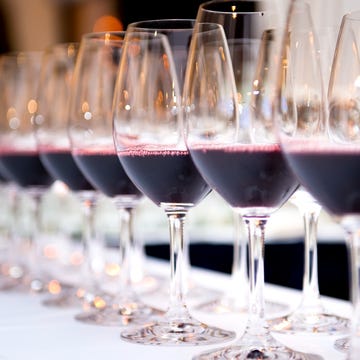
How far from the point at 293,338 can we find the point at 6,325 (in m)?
0.34

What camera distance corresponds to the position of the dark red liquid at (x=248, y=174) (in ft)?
2.70

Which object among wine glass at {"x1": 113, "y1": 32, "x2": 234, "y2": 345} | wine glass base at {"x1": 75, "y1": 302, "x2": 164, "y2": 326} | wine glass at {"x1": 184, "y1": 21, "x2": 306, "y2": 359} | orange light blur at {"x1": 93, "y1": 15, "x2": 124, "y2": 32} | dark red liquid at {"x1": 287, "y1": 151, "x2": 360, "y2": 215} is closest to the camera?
dark red liquid at {"x1": 287, "y1": 151, "x2": 360, "y2": 215}

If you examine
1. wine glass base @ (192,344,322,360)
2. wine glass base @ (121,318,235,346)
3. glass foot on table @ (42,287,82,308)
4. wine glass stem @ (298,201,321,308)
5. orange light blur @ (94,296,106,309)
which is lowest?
glass foot on table @ (42,287,82,308)

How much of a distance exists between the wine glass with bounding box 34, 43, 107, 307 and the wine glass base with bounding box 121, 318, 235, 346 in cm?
24

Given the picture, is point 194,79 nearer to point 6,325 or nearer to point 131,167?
point 131,167

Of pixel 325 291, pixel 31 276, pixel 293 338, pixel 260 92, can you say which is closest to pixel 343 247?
pixel 325 291

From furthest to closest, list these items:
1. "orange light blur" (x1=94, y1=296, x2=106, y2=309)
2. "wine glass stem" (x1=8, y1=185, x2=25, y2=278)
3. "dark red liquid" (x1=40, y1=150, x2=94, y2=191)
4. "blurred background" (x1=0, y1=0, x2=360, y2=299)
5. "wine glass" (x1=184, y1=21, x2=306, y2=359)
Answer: "blurred background" (x1=0, y1=0, x2=360, y2=299), "wine glass stem" (x1=8, y1=185, x2=25, y2=278), "dark red liquid" (x1=40, y1=150, x2=94, y2=191), "orange light blur" (x1=94, y1=296, x2=106, y2=309), "wine glass" (x1=184, y1=21, x2=306, y2=359)

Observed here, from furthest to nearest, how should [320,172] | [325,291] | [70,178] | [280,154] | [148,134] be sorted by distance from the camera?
[325,291], [70,178], [148,134], [280,154], [320,172]

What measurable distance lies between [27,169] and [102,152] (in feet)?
1.22

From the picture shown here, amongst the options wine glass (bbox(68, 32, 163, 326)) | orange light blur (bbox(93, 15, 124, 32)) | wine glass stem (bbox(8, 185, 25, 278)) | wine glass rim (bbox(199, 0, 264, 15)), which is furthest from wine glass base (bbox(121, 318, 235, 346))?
orange light blur (bbox(93, 15, 124, 32))

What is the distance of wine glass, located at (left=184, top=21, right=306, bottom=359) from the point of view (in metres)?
0.81

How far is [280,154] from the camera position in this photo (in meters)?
0.82

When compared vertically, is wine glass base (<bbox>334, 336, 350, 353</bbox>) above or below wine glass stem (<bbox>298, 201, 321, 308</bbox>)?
below

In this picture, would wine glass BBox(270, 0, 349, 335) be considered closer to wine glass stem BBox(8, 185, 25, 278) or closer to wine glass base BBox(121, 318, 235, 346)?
wine glass base BBox(121, 318, 235, 346)
